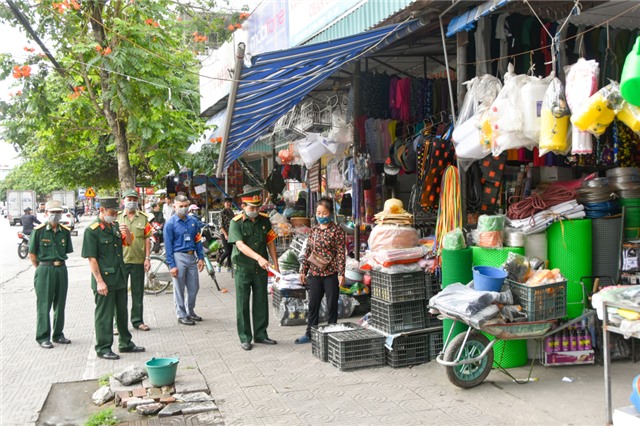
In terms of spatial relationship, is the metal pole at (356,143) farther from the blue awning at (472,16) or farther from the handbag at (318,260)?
the blue awning at (472,16)

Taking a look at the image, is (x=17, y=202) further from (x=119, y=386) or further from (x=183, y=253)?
(x=119, y=386)

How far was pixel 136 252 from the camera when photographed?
8.72 m

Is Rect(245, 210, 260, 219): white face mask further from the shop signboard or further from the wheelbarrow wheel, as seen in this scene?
the wheelbarrow wheel

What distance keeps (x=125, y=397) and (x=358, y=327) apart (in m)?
2.69

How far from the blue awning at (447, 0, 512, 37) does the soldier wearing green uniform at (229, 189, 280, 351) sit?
3.05 m

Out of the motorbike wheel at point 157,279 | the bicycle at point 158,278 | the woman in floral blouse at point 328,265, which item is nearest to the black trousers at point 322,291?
the woman in floral blouse at point 328,265

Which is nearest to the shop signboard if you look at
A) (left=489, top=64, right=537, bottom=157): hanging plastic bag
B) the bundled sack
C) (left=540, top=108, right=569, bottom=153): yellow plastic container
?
(left=489, top=64, right=537, bottom=157): hanging plastic bag

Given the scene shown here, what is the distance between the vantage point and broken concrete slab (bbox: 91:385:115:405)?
564 cm

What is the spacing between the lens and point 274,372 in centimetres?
635

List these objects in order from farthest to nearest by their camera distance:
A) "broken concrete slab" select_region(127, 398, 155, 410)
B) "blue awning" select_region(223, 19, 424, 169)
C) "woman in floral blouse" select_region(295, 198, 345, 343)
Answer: "woman in floral blouse" select_region(295, 198, 345, 343)
"blue awning" select_region(223, 19, 424, 169)
"broken concrete slab" select_region(127, 398, 155, 410)

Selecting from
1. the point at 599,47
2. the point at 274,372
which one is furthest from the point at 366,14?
the point at 274,372

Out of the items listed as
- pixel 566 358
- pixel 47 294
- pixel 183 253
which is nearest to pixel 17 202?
pixel 183 253

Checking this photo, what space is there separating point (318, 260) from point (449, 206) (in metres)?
1.66

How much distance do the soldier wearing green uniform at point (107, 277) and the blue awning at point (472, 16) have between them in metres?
4.57
